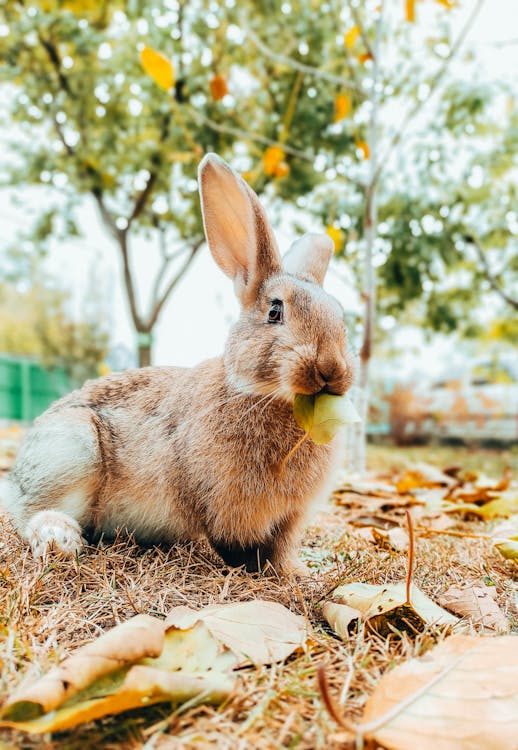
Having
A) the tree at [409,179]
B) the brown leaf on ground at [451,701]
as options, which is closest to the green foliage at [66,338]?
the tree at [409,179]

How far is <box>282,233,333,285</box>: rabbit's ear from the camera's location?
2.52 meters

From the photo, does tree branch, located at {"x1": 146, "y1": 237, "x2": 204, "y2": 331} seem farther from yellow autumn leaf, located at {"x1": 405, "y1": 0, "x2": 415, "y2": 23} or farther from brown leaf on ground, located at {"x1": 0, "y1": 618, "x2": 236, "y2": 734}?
brown leaf on ground, located at {"x1": 0, "y1": 618, "x2": 236, "y2": 734}

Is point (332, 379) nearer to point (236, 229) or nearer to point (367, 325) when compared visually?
point (236, 229)

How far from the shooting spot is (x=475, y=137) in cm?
719

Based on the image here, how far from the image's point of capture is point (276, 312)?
2.12 meters

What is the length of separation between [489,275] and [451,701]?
8090 mm

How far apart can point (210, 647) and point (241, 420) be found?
38.1 inches

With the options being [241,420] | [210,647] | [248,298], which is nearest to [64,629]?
[210,647]

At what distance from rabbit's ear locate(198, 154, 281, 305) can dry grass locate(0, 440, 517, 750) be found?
1.07 m

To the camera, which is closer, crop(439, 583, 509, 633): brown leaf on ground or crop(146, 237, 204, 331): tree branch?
crop(439, 583, 509, 633): brown leaf on ground

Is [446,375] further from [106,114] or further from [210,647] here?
[210,647]

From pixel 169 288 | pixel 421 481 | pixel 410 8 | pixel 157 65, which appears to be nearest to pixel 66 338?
pixel 169 288

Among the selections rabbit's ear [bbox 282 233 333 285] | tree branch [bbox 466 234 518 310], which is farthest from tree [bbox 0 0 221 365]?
rabbit's ear [bbox 282 233 333 285]

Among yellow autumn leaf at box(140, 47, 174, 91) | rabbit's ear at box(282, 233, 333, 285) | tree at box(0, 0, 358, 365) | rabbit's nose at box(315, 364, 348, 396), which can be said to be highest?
tree at box(0, 0, 358, 365)
